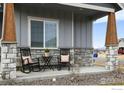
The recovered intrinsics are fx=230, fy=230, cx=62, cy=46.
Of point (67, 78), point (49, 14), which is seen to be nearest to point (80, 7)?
point (49, 14)

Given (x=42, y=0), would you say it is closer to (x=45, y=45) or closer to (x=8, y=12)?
(x=8, y=12)

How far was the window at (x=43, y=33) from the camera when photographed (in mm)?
10758

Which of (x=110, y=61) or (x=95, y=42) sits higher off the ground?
(x=95, y=42)

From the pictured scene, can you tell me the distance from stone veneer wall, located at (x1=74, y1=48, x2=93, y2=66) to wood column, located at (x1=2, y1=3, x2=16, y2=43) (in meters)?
4.98

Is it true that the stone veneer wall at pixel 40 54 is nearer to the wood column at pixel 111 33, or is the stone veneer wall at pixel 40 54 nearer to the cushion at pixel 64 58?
the cushion at pixel 64 58

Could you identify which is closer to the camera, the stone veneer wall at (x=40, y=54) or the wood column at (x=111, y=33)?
the stone veneer wall at (x=40, y=54)

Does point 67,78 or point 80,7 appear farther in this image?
point 80,7

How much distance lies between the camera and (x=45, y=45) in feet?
36.4

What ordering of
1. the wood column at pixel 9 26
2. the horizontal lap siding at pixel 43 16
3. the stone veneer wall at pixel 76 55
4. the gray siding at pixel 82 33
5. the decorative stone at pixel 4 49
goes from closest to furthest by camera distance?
the decorative stone at pixel 4 49, the wood column at pixel 9 26, the horizontal lap siding at pixel 43 16, the stone veneer wall at pixel 76 55, the gray siding at pixel 82 33

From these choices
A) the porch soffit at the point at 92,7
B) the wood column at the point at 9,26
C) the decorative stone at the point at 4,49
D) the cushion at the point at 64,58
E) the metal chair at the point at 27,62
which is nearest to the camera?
the decorative stone at the point at 4,49

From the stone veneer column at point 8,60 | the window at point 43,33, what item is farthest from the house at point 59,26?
the stone veneer column at point 8,60

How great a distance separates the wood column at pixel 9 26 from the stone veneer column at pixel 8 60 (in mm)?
173

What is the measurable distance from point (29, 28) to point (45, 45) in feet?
3.80

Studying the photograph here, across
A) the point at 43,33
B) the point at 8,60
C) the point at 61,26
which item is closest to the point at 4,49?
the point at 8,60
